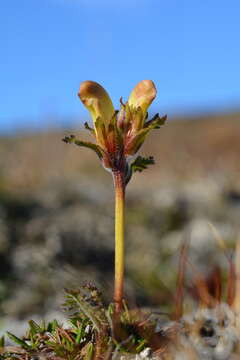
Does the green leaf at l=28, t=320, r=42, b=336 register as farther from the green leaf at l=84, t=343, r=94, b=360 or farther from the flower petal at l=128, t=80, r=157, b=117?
the flower petal at l=128, t=80, r=157, b=117

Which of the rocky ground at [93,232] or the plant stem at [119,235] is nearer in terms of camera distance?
the plant stem at [119,235]

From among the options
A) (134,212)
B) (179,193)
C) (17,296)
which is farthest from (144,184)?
(17,296)

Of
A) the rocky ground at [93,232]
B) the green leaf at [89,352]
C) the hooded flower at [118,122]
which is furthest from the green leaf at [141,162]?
the rocky ground at [93,232]

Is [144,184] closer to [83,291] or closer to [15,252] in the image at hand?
[15,252]

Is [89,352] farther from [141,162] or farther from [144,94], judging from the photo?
[144,94]

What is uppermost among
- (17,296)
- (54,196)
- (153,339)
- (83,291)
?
(54,196)

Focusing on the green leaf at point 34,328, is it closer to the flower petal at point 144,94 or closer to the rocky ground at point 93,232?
the flower petal at point 144,94
